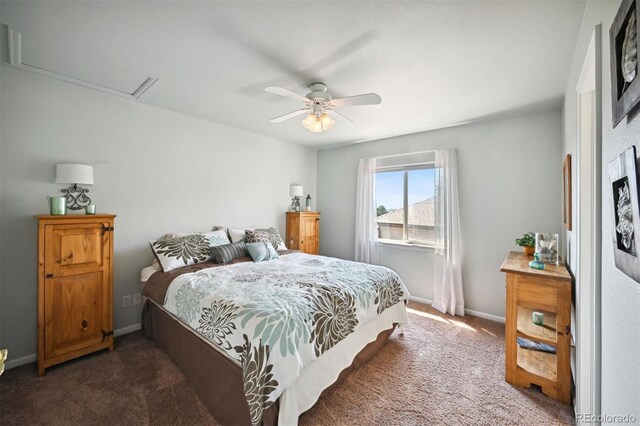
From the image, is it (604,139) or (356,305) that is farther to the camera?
(356,305)

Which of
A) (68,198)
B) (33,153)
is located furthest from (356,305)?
(33,153)

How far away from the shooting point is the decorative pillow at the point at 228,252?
9.43ft

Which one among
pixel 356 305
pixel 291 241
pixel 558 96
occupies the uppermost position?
pixel 558 96

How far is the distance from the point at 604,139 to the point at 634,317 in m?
0.68

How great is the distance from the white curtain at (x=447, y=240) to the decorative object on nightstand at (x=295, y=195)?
2157mm

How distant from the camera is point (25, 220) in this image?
7.37 feet

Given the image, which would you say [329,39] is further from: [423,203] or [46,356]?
[46,356]

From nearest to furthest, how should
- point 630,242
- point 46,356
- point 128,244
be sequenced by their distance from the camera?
point 630,242 < point 46,356 < point 128,244

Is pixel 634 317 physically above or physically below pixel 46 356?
above

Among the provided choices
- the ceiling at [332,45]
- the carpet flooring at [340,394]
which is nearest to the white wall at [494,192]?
the ceiling at [332,45]

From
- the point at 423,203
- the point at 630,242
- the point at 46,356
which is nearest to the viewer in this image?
the point at 630,242

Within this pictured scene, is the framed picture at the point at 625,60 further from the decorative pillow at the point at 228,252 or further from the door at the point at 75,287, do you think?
the door at the point at 75,287

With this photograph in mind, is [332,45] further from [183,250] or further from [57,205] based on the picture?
[57,205]

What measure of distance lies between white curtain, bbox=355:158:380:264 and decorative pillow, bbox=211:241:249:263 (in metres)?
2.00
